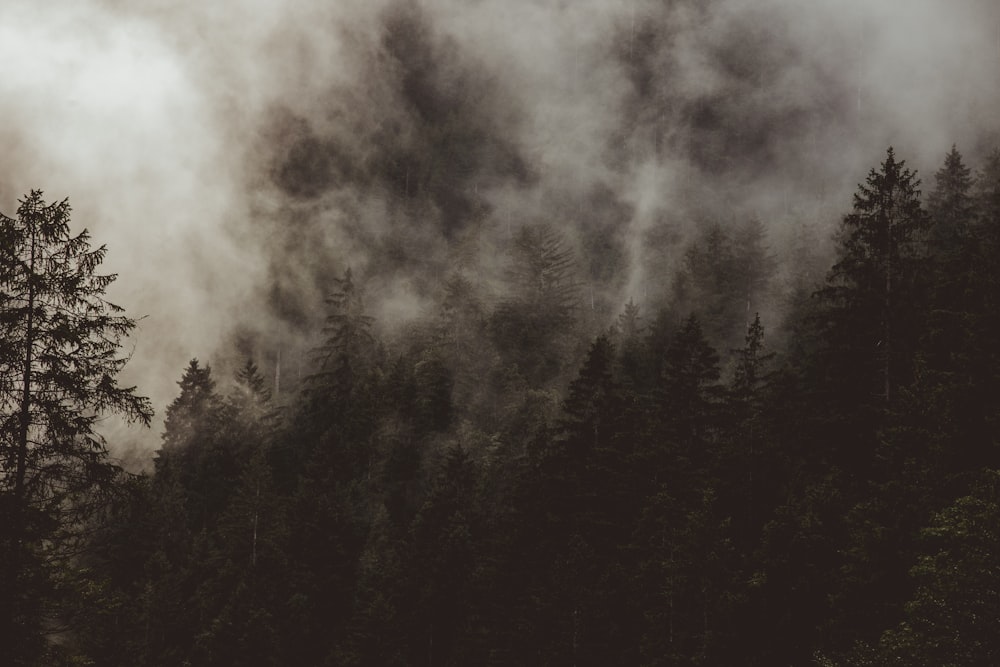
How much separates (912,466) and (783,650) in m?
6.31

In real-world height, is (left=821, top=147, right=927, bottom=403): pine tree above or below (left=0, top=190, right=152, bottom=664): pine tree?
above

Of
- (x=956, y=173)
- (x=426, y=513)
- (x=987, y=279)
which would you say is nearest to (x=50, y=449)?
(x=987, y=279)

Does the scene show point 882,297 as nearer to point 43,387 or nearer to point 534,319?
point 43,387

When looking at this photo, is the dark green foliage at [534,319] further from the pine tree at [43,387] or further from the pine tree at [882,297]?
the pine tree at [43,387]

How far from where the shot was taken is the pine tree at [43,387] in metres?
13.7

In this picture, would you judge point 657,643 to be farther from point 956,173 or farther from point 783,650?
point 956,173

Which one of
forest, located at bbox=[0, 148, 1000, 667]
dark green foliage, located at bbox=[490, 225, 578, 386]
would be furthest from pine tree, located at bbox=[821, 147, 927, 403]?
dark green foliage, located at bbox=[490, 225, 578, 386]

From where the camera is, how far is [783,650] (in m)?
20.6

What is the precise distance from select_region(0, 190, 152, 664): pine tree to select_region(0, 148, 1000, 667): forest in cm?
5

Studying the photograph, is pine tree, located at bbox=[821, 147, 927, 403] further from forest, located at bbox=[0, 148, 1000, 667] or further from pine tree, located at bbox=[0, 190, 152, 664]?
pine tree, located at bbox=[0, 190, 152, 664]

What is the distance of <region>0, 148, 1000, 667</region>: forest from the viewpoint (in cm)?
1420

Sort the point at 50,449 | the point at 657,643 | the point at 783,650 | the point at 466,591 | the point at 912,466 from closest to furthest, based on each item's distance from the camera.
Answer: the point at 50,449
the point at 912,466
the point at 783,650
the point at 657,643
the point at 466,591

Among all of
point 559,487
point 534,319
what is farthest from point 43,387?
point 534,319

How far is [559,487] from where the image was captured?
3944cm
